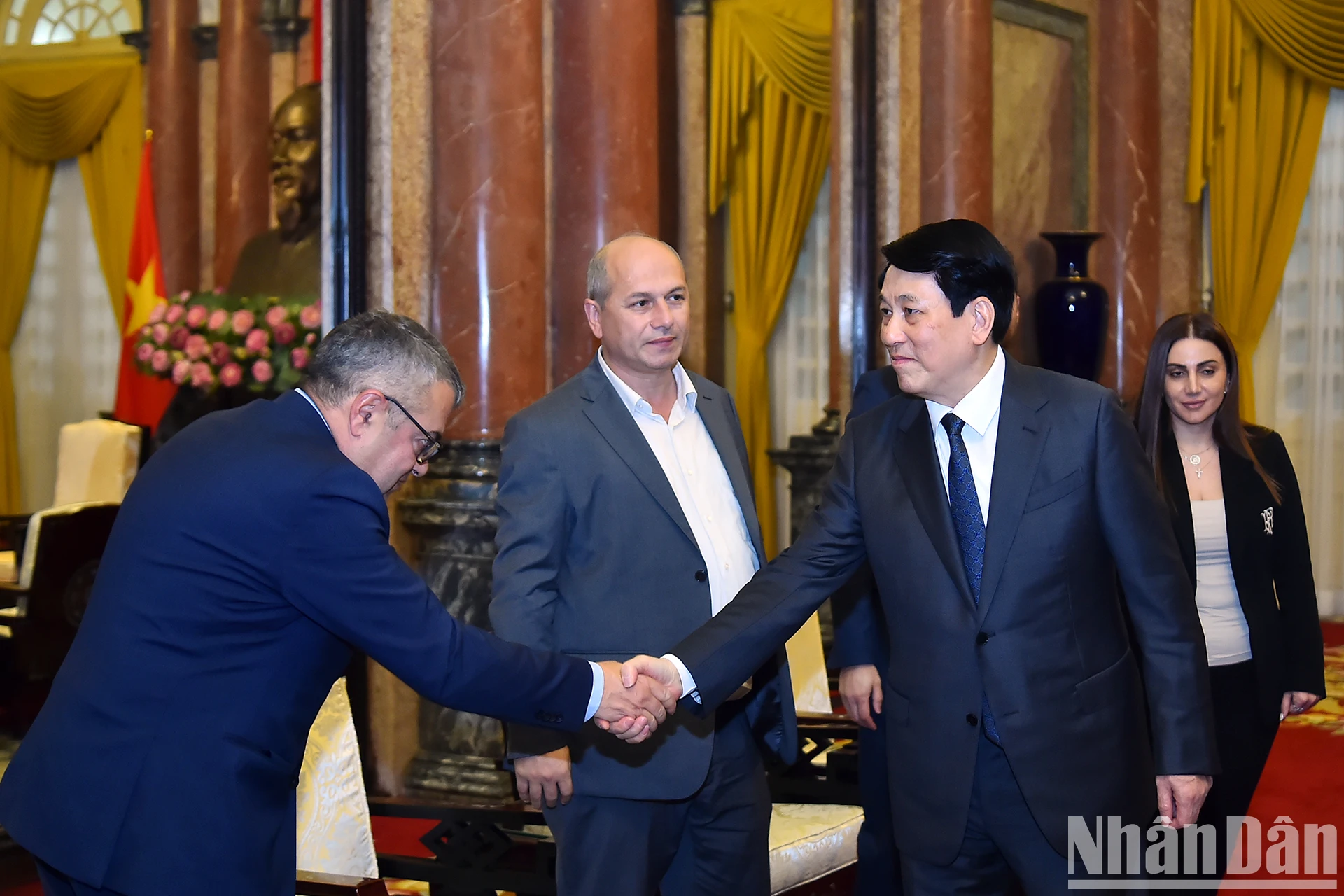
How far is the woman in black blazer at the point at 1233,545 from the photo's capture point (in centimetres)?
326

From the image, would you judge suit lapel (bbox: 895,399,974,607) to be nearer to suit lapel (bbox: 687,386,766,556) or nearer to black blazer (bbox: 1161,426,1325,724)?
suit lapel (bbox: 687,386,766,556)

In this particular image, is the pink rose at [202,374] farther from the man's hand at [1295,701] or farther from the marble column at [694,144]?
the marble column at [694,144]

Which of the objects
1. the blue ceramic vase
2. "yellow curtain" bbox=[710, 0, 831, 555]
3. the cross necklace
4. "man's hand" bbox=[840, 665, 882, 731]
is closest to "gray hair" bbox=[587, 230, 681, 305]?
"man's hand" bbox=[840, 665, 882, 731]

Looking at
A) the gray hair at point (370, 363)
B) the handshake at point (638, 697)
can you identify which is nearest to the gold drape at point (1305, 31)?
the handshake at point (638, 697)

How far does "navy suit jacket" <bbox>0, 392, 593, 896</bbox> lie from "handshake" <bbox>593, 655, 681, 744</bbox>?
1.63 feet

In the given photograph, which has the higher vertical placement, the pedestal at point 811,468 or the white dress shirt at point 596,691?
the pedestal at point 811,468

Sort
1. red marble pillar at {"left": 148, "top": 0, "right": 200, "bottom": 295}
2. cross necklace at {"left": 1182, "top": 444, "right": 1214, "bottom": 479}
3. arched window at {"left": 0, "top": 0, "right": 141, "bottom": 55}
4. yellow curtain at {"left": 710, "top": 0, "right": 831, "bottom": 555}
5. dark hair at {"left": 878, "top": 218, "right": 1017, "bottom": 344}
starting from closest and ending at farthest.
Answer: dark hair at {"left": 878, "top": 218, "right": 1017, "bottom": 344} → cross necklace at {"left": 1182, "top": 444, "right": 1214, "bottom": 479} → yellow curtain at {"left": 710, "top": 0, "right": 831, "bottom": 555} → red marble pillar at {"left": 148, "top": 0, "right": 200, "bottom": 295} → arched window at {"left": 0, "top": 0, "right": 141, "bottom": 55}

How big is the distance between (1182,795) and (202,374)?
4093 millimetres

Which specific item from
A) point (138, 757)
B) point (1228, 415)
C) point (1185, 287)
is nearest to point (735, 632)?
point (138, 757)

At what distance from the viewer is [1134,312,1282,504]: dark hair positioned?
3387 mm

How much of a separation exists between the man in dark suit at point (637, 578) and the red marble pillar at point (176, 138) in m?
7.29

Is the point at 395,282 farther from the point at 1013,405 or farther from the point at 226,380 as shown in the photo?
the point at 1013,405

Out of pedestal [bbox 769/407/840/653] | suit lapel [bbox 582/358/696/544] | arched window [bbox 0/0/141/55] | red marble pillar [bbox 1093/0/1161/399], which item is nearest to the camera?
suit lapel [bbox 582/358/696/544]

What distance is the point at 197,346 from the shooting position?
207 inches
